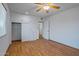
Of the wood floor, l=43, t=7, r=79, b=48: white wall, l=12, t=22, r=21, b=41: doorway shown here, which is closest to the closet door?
l=12, t=22, r=21, b=41: doorway

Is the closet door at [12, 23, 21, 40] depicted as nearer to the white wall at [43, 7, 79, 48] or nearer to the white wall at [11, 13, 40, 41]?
the white wall at [11, 13, 40, 41]

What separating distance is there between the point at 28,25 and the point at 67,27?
3836 millimetres

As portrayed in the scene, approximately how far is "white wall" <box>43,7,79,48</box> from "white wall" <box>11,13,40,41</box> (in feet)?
7.00

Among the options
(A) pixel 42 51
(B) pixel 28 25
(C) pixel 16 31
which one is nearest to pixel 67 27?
(A) pixel 42 51

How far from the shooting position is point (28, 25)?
321 inches

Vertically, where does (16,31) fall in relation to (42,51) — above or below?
above

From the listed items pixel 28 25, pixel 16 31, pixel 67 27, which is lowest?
pixel 16 31

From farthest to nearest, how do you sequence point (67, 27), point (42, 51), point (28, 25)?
1. point (28, 25)
2. point (67, 27)
3. point (42, 51)

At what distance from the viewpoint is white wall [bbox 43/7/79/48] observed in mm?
5148

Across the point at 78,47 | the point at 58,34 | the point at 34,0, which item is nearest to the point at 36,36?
the point at 58,34

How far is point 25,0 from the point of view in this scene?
136 centimetres

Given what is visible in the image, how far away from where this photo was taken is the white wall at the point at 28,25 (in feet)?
24.4

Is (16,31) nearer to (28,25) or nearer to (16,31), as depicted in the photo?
(16,31)

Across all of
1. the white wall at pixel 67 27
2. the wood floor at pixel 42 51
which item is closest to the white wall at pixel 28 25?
Answer: the white wall at pixel 67 27
